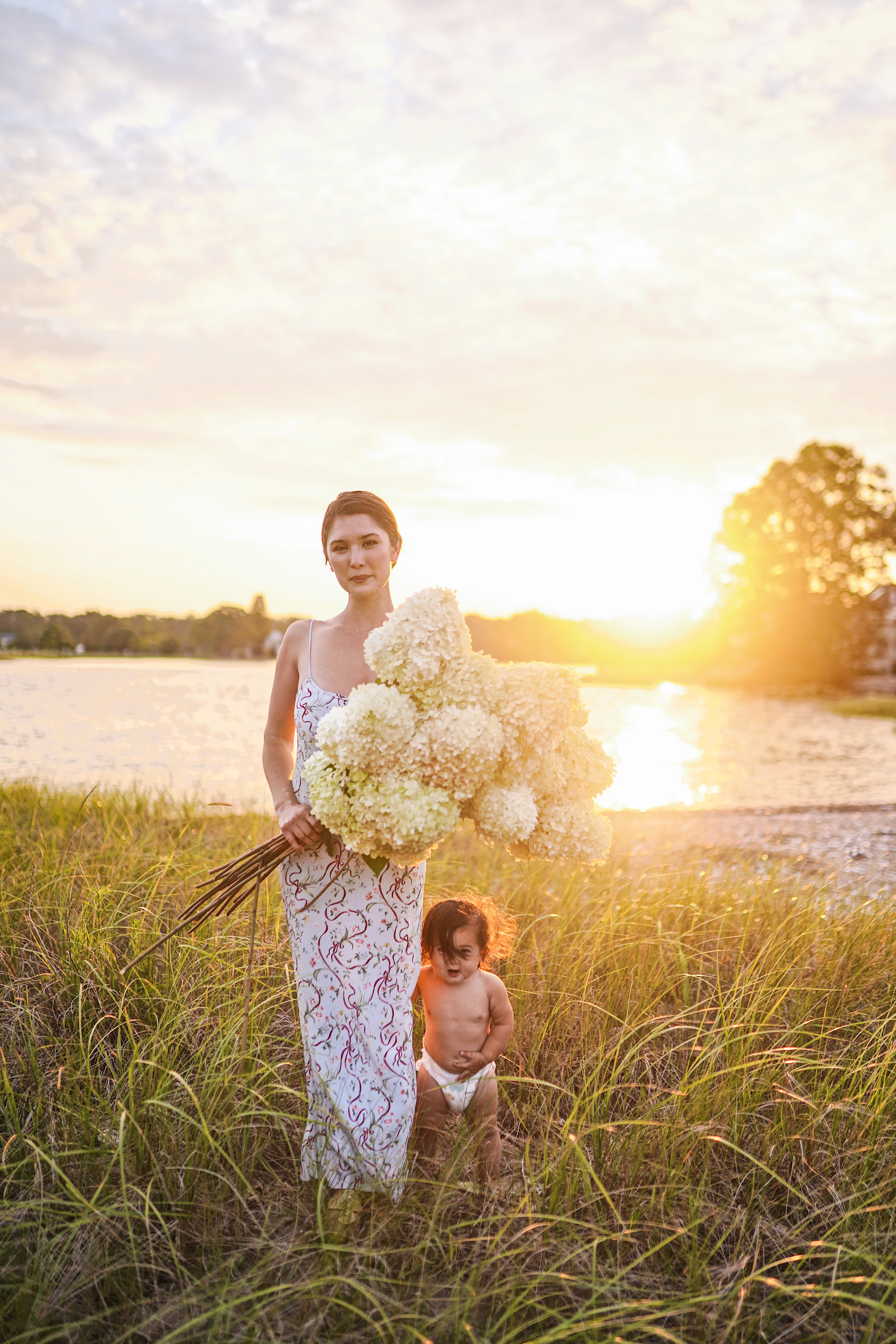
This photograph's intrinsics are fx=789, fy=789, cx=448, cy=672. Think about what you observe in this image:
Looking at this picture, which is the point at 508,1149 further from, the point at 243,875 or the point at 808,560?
the point at 808,560

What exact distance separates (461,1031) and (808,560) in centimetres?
3286

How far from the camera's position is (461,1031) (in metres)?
2.79

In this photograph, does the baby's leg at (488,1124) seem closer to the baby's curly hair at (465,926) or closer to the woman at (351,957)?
the woman at (351,957)

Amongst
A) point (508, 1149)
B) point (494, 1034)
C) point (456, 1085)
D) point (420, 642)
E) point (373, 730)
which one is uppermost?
point (420, 642)

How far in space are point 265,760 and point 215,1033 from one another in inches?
48.0

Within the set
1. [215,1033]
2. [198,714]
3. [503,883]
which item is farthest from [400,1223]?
[198,714]

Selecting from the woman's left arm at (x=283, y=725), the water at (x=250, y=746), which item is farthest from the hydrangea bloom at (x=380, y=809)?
the water at (x=250, y=746)

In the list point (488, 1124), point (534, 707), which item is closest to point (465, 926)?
point (488, 1124)

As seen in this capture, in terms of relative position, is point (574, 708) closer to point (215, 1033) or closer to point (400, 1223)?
point (400, 1223)

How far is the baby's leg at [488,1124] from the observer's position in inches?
107

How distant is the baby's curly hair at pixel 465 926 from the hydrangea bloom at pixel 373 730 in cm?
91

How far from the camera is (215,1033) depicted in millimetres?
3168

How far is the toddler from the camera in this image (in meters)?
2.77

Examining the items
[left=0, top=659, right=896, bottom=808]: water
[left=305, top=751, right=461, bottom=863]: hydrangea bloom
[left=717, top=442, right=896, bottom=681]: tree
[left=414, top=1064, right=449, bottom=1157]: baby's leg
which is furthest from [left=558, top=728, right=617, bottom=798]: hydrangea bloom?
[left=717, top=442, right=896, bottom=681]: tree
